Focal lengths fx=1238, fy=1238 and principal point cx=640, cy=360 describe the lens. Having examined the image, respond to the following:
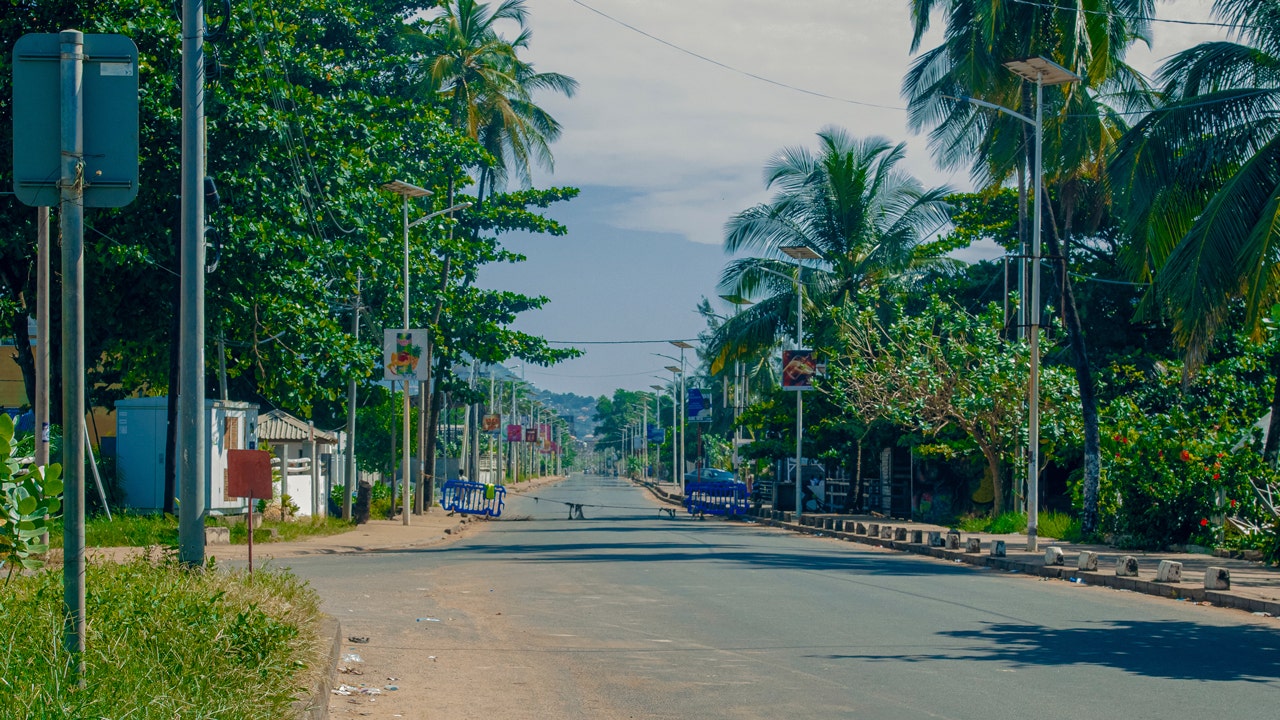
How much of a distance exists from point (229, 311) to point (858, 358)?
1747 cm

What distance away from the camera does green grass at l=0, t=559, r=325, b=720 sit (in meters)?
5.50

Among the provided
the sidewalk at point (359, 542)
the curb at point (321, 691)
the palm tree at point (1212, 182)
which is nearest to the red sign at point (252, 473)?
the curb at point (321, 691)

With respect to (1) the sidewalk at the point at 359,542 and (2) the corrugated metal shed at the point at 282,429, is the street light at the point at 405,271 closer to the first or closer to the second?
(1) the sidewalk at the point at 359,542

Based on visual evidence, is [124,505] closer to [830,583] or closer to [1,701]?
[830,583]

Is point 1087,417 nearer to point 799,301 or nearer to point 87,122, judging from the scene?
point 799,301

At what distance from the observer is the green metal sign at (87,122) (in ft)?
18.9

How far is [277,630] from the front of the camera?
763cm

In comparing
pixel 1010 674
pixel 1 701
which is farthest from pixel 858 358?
pixel 1 701

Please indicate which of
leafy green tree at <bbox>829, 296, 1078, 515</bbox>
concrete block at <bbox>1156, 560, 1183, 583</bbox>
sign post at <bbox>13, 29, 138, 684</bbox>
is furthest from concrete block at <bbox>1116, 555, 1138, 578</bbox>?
sign post at <bbox>13, 29, 138, 684</bbox>

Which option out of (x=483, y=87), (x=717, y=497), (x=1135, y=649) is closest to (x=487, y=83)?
(x=483, y=87)

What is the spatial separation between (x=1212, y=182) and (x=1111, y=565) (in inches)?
266

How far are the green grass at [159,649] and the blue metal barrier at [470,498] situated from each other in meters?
30.0

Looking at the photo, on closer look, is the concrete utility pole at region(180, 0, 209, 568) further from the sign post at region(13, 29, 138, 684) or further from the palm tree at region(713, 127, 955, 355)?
the palm tree at region(713, 127, 955, 355)

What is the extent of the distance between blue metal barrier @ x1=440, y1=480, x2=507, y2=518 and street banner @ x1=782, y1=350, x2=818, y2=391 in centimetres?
1040
